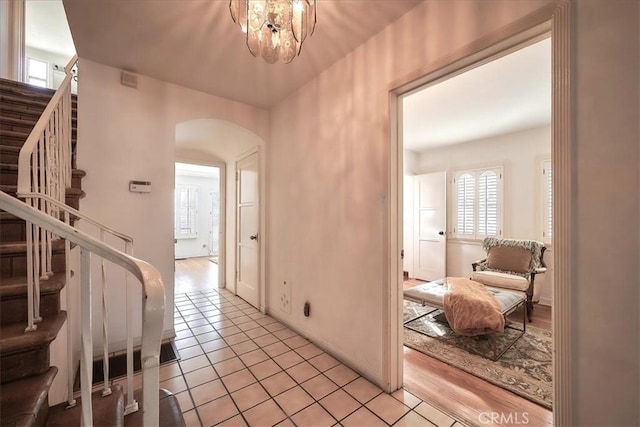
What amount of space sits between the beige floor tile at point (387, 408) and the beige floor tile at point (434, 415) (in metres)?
0.09

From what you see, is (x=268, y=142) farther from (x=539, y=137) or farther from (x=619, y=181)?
(x=539, y=137)

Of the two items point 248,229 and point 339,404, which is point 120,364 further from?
point 248,229

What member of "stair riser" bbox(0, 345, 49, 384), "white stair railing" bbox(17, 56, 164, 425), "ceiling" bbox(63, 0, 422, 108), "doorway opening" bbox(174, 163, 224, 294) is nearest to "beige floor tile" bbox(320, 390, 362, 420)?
"white stair railing" bbox(17, 56, 164, 425)

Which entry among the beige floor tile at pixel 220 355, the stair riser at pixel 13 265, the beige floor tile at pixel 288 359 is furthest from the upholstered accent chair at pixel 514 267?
the stair riser at pixel 13 265

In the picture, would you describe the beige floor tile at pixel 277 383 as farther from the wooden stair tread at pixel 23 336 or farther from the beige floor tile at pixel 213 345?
the wooden stair tread at pixel 23 336

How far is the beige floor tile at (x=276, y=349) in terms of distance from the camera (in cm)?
231

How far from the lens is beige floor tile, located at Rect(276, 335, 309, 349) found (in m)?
2.46

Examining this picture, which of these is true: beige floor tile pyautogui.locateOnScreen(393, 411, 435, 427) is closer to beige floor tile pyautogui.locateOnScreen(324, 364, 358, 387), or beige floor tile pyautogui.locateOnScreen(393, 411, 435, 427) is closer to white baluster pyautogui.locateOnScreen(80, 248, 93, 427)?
beige floor tile pyautogui.locateOnScreen(324, 364, 358, 387)

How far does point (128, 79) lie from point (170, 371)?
8.68ft

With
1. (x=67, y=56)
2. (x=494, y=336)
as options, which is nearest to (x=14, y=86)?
(x=67, y=56)

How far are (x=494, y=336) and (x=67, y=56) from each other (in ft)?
25.3

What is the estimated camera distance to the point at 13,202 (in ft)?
2.25

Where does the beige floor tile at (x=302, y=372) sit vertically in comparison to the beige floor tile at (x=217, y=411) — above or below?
below

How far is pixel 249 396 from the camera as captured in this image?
176 centimetres
